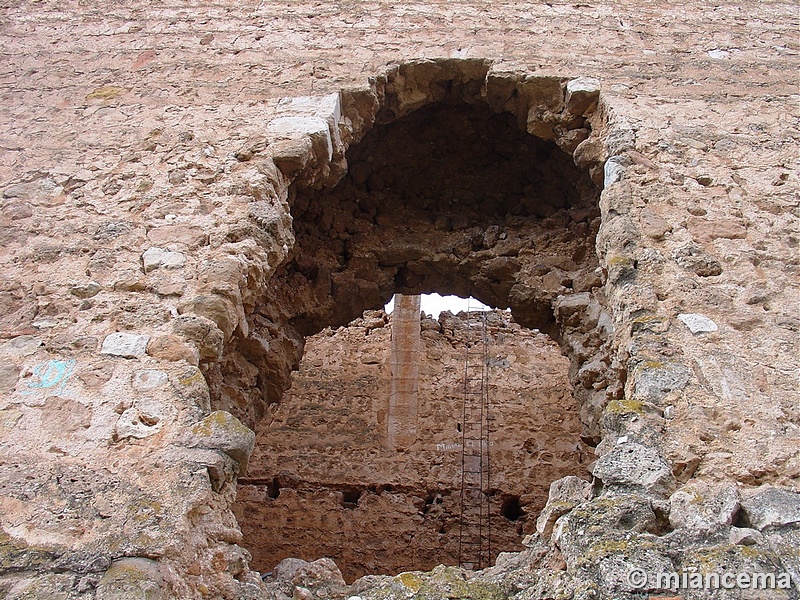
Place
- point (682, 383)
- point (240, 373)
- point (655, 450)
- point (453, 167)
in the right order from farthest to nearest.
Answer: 1. point (453, 167)
2. point (240, 373)
3. point (682, 383)
4. point (655, 450)

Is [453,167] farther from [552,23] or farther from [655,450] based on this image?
[655,450]

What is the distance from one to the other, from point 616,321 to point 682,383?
1.40ft

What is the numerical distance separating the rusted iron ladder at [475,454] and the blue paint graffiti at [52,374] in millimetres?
4327

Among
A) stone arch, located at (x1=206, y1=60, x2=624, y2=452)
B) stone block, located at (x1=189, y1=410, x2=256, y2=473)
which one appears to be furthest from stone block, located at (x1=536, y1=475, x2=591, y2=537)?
stone arch, located at (x1=206, y1=60, x2=624, y2=452)

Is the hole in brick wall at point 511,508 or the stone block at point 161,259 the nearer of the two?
the stone block at point 161,259

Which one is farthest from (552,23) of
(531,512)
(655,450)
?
(531,512)

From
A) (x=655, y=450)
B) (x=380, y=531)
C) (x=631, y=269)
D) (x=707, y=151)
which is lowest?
(x=380, y=531)

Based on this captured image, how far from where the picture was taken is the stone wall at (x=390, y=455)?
6.39 meters

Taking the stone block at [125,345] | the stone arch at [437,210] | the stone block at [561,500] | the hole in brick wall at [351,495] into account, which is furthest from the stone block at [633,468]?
the hole in brick wall at [351,495]

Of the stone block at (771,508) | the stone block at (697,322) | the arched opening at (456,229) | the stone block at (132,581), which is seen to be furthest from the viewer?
the arched opening at (456,229)

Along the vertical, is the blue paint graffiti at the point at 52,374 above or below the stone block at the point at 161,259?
below

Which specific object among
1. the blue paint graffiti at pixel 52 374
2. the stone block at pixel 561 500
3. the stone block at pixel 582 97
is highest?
the stone block at pixel 582 97

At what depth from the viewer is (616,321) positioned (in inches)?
114

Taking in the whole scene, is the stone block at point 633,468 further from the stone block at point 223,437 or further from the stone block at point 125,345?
the stone block at point 125,345
